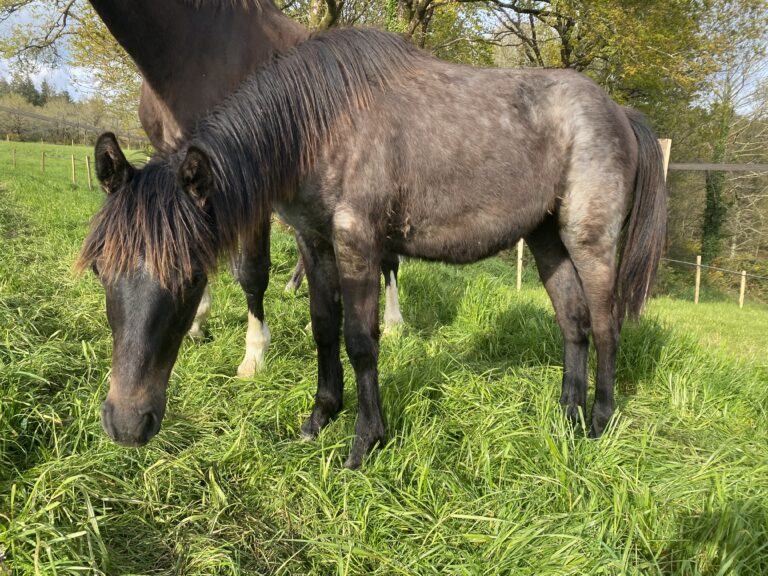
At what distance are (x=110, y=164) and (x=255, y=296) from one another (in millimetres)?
1946

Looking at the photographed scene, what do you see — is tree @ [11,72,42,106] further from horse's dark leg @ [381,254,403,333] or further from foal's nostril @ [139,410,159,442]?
foal's nostril @ [139,410,159,442]

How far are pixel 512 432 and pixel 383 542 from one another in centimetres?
95

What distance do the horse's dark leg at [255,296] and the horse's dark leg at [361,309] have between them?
3.98ft

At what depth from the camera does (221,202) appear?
1930 mm

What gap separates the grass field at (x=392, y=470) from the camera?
5.75 ft

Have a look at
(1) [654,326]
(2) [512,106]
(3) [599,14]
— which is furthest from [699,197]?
(2) [512,106]

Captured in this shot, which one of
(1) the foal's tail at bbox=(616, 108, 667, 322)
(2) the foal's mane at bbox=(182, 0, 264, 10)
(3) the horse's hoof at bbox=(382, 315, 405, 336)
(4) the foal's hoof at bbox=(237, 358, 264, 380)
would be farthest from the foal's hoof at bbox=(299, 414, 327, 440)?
(2) the foal's mane at bbox=(182, 0, 264, 10)

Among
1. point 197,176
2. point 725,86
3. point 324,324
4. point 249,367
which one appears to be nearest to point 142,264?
point 197,176

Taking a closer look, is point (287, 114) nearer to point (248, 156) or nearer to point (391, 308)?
→ point (248, 156)

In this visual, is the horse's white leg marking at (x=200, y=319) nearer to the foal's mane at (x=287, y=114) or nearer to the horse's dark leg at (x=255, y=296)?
the horse's dark leg at (x=255, y=296)

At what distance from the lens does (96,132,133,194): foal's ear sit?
1704 mm

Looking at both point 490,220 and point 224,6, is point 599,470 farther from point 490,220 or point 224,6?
point 224,6

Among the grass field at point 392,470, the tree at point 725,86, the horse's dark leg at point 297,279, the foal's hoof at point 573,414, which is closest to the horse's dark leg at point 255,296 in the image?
the grass field at point 392,470

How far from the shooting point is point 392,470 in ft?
7.85
